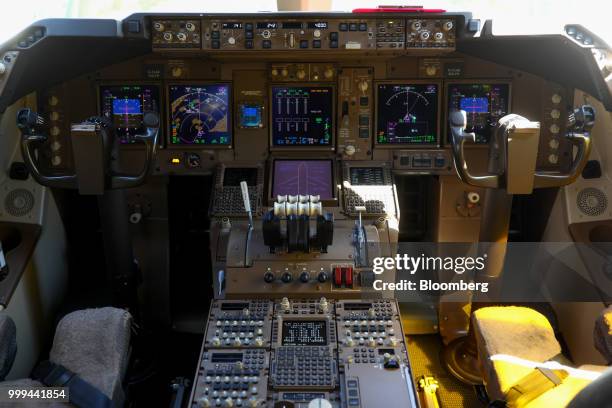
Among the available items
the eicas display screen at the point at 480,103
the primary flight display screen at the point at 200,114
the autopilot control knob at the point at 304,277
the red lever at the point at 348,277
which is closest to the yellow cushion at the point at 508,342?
the red lever at the point at 348,277

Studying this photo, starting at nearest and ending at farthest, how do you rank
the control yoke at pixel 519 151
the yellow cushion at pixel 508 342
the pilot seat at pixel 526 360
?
the pilot seat at pixel 526 360 → the yellow cushion at pixel 508 342 → the control yoke at pixel 519 151

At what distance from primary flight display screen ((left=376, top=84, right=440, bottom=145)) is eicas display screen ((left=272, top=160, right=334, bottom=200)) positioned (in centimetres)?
36

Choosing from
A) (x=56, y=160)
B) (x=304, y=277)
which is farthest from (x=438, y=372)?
(x=56, y=160)

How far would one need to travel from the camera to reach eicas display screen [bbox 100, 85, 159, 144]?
3248 millimetres

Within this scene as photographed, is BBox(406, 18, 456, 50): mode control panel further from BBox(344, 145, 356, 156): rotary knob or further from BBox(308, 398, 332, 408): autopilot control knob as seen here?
BBox(308, 398, 332, 408): autopilot control knob

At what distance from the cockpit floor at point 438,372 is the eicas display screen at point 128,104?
182cm

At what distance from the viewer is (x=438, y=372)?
119 inches

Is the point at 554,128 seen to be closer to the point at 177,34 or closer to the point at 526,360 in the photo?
the point at 526,360

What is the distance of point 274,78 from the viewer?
3250 mm

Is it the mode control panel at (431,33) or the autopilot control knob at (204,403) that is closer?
the autopilot control knob at (204,403)

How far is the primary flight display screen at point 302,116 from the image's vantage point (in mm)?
3256

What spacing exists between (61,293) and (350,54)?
6.60ft

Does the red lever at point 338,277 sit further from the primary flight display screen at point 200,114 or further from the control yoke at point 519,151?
the primary flight display screen at point 200,114

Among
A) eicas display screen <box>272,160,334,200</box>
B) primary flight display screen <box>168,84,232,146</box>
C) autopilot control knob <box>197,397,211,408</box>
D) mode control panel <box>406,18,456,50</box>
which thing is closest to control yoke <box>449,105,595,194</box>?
mode control panel <box>406,18,456,50</box>
